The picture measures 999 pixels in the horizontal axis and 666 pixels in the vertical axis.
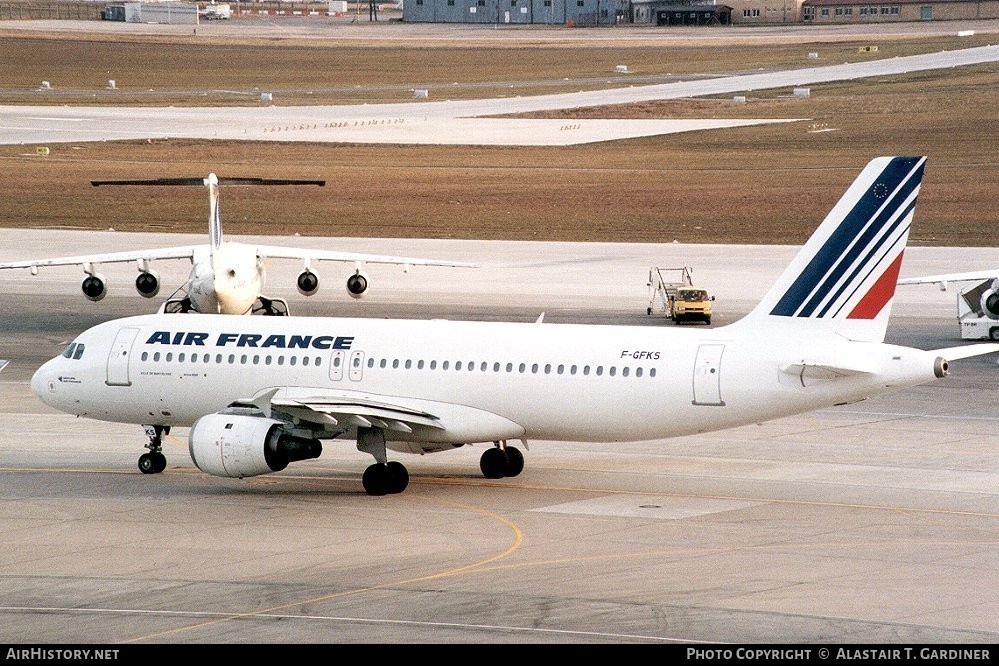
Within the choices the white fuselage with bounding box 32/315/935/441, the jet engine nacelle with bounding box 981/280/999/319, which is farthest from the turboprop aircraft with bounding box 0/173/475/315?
the jet engine nacelle with bounding box 981/280/999/319

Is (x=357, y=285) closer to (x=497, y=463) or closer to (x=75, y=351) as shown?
(x=75, y=351)

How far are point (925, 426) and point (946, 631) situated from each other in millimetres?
19734

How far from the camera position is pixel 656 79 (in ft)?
564

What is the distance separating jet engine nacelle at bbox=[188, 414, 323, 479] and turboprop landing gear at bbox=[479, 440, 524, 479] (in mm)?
4642

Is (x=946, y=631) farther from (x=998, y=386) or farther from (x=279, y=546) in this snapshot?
(x=998, y=386)

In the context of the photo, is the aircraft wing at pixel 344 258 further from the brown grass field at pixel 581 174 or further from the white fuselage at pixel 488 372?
the brown grass field at pixel 581 174

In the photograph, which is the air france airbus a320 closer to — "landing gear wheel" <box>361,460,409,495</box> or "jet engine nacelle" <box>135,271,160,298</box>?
"landing gear wheel" <box>361,460,409,495</box>

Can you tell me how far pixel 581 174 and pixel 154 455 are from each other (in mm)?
75140

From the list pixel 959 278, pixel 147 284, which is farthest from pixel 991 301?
pixel 147 284

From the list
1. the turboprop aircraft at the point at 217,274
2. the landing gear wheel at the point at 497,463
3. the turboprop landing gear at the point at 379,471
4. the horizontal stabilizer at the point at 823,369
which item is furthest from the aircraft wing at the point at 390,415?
the turboprop aircraft at the point at 217,274

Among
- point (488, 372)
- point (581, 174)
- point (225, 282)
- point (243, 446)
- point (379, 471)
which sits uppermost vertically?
point (488, 372)

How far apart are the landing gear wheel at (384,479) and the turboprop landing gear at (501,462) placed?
258cm

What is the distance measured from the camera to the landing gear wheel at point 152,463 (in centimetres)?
3912

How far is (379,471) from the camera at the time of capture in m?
36.1
